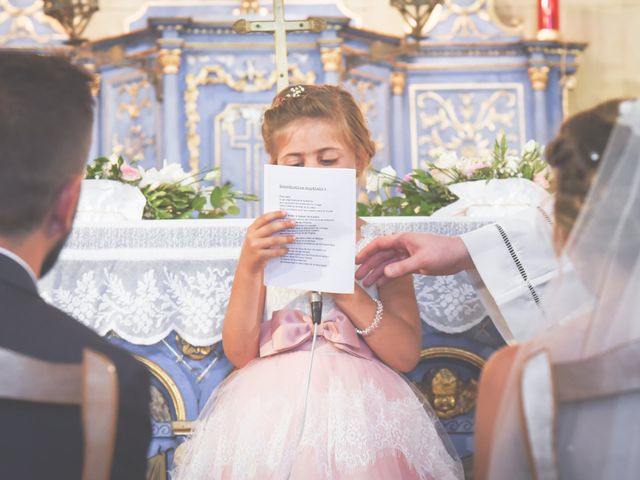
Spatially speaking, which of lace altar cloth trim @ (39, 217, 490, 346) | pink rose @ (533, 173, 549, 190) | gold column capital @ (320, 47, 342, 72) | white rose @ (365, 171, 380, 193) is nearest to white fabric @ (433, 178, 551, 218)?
pink rose @ (533, 173, 549, 190)

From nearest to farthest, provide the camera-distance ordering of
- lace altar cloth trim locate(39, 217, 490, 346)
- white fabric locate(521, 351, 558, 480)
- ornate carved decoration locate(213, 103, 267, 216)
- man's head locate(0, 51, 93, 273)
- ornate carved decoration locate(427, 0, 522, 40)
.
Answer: white fabric locate(521, 351, 558, 480), man's head locate(0, 51, 93, 273), lace altar cloth trim locate(39, 217, 490, 346), ornate carved decoration locate(213, 103, 267, 216), ornate carved decoration locate(427, 0, 522, 40)

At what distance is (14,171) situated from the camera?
1.52 meters

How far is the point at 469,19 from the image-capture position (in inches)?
271

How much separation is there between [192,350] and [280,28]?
1.15m

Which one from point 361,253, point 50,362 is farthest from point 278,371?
point 50,362

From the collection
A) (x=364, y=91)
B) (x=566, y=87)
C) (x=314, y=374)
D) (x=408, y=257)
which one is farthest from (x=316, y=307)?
(x=566, y=87)

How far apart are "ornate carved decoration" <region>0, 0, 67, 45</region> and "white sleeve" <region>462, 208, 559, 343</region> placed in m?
4.80

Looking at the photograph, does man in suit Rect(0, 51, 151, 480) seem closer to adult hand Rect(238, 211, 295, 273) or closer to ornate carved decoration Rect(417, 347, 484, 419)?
adult hand Rect(238, 211, 295, 273)

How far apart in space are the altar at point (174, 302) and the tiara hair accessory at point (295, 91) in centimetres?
41

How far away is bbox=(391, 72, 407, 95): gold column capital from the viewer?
21.7 feet

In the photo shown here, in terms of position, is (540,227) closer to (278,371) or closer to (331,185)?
(331,185)

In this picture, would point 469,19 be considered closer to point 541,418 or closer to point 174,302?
point 174,302

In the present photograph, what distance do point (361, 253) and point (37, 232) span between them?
112 centimetres

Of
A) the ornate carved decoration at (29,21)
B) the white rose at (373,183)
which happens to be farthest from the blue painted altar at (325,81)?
the white rose at (373,183)
